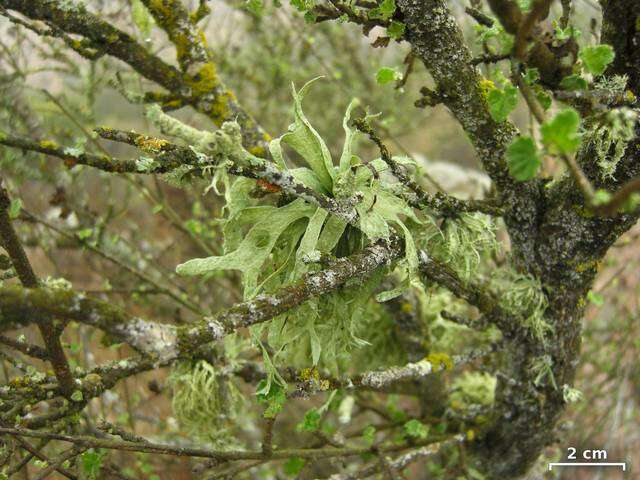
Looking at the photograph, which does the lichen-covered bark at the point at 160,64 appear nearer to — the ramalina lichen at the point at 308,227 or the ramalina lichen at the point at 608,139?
the ramalina lichen at the point at 308,227

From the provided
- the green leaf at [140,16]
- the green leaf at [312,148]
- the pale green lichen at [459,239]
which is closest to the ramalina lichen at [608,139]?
the pale green lichen at [459,239]

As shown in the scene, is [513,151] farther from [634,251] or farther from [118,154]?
[118,154]

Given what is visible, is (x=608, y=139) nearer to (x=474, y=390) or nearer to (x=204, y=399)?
(x=204, y=399)

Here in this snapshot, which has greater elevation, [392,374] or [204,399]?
[204,399]

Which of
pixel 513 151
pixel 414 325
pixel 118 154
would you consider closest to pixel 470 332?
pixel 414 325

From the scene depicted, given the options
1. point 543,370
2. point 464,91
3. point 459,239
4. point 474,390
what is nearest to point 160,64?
point 464,91
